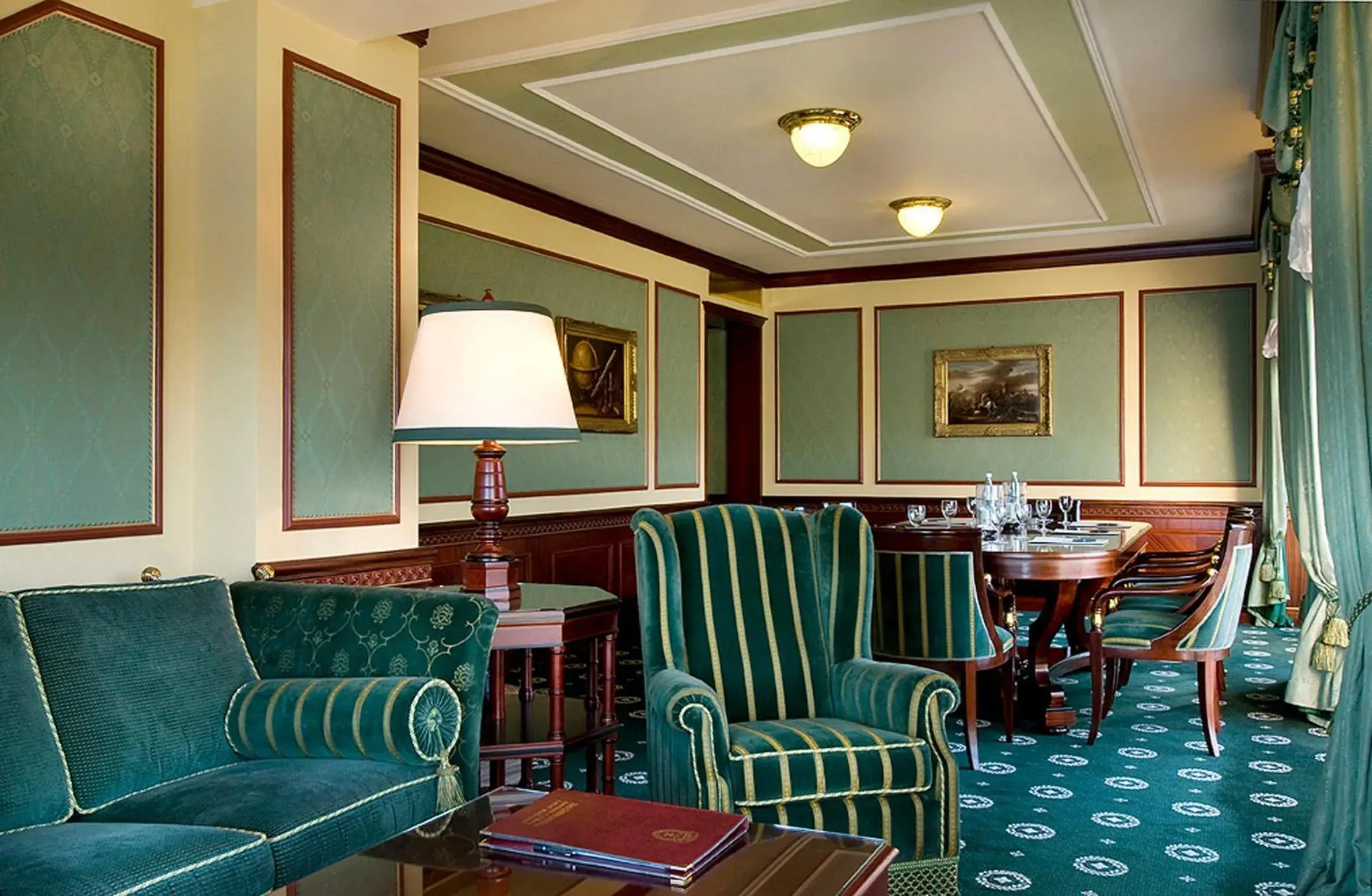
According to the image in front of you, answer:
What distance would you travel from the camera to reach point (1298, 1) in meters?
2.75

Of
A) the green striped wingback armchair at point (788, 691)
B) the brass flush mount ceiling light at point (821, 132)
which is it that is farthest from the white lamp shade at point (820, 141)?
the green striped wingback armchair at point (788, 691)

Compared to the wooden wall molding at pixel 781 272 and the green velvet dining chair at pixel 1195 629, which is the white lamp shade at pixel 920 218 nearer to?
the wooden wall molding at pixel 781 272

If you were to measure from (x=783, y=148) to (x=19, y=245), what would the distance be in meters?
3.56

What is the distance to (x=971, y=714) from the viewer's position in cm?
388

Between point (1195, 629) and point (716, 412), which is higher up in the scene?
point (716, 412)

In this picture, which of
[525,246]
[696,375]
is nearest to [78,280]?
[525,246]

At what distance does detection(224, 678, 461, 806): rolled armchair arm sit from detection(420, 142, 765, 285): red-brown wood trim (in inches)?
131

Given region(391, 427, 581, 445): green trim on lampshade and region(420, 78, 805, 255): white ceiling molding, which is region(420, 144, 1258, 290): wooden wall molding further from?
region(391, 427, 581, 445): green trim on lampshade

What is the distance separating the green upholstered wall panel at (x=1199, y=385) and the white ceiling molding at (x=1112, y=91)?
1544 millimetres

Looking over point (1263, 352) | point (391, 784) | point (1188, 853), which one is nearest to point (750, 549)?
point (391, 784)

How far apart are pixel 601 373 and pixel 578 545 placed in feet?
3.50

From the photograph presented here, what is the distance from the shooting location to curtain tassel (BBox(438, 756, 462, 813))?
233cm

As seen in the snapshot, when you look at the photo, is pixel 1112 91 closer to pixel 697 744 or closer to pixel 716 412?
pixel 697 744

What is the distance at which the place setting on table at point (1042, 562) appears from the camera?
4074 mm
